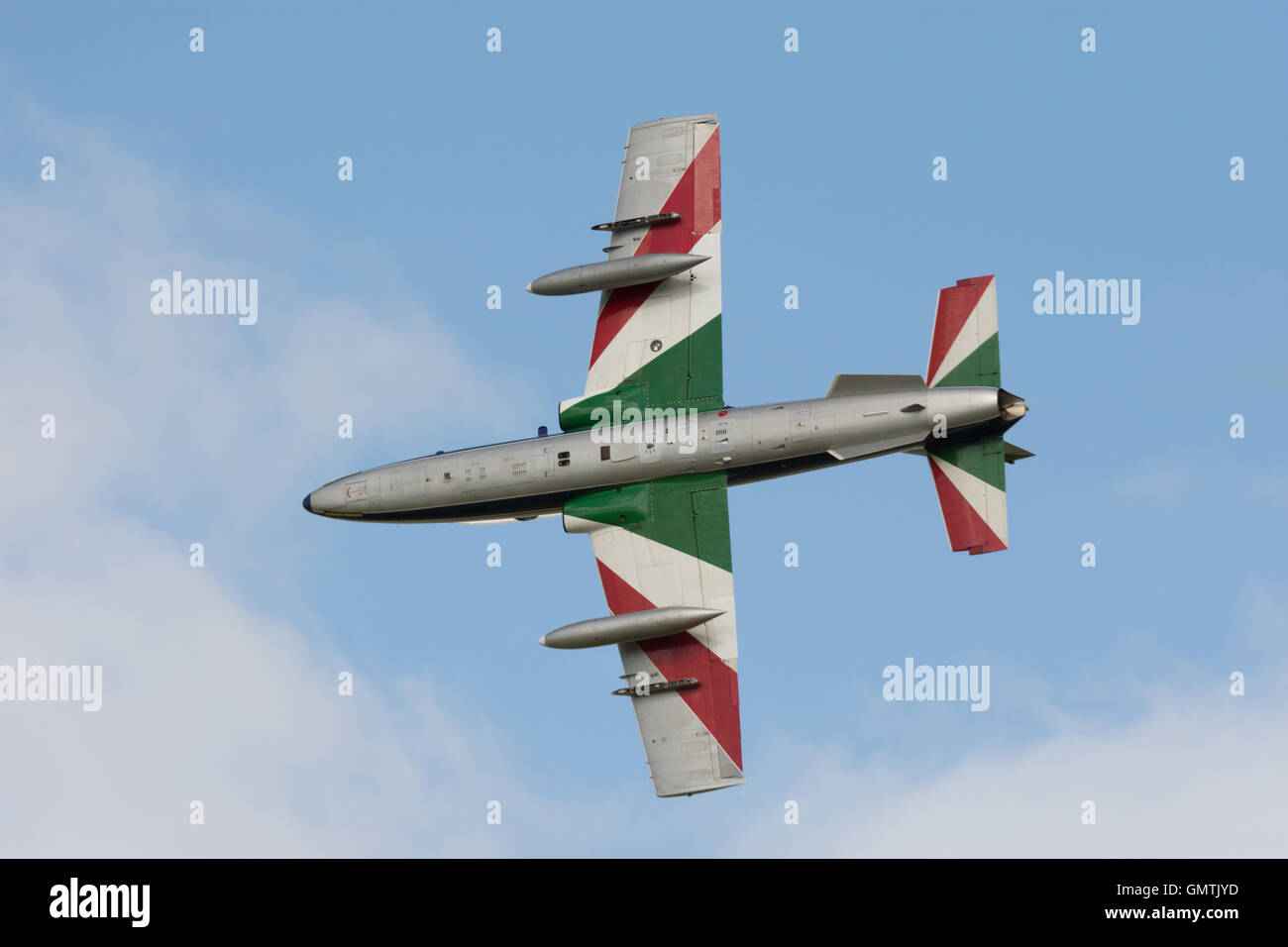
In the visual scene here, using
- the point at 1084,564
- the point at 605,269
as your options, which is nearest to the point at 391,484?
the point at 605,269

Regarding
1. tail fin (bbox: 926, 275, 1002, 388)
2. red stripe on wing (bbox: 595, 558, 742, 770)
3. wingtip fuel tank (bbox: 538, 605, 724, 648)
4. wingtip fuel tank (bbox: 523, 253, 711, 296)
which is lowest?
red stripe on wing (bbox: 595, 558, 742, 770)

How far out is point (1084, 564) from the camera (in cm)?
4669

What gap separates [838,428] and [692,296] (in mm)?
5966

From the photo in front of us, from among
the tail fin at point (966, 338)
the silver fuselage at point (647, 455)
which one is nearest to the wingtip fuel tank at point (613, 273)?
the silver fuselage at point (647, 455)

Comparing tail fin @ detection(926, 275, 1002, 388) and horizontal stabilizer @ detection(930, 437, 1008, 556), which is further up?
tail fin @ detection(926, 275, 1002, 388)

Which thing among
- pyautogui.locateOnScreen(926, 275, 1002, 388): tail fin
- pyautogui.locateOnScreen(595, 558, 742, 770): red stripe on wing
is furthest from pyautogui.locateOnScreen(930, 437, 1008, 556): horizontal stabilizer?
pyautogui.locateOnScreen(595, 558, 742, 770): red stripe on wing

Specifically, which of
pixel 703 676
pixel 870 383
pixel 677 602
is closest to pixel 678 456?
pixel 677 602

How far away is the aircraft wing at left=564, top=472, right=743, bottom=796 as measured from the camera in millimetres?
46844

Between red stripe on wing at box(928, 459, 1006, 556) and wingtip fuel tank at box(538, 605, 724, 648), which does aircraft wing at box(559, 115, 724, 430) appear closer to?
wingtip fuel tank at box(538, 605, 724, 648)

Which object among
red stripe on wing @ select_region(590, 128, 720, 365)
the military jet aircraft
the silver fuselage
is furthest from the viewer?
red stripe on wing @ select_region(590, 128, 720, 365)

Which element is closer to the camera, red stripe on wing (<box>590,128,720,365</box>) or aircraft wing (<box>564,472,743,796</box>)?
aircraft wing (<box>564,472,743,796</box>)

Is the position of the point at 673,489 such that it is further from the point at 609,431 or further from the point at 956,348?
the point at 956,348

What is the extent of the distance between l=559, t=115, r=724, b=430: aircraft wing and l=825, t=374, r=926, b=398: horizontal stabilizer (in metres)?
3.17

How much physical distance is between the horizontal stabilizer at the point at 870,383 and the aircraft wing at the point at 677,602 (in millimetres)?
3857
